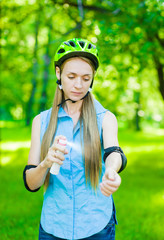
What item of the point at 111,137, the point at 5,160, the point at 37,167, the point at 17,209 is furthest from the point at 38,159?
the point at 5,160

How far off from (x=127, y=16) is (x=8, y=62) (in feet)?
28.1

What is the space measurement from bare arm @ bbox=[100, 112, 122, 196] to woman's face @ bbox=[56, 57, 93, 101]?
282 millimetres

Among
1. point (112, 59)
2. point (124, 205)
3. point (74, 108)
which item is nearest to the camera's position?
point (74, 108)

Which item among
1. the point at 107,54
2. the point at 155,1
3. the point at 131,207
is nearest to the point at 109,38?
the point at 107,54

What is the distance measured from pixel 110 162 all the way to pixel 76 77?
2.38 ft

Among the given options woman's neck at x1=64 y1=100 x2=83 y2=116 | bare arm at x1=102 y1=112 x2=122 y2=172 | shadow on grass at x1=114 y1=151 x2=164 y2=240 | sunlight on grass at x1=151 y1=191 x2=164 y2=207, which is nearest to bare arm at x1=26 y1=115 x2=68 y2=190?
woman's neck at x1=64 y1=100 x2=83 y2=116

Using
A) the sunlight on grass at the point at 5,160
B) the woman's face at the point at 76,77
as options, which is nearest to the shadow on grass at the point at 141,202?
the woman's face at the point at 76,77

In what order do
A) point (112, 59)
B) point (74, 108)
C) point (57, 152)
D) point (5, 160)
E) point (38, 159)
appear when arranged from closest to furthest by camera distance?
point (57, 152), point (38, 159), point (74, 108), point (112, 59), point (5, 160)

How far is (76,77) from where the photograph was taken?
250 cm

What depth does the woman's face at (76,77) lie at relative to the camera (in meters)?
2.48

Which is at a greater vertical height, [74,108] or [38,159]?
[74,108]

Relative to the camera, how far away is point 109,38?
7.09 metres

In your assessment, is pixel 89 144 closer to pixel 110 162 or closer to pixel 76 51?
pixel 110 162

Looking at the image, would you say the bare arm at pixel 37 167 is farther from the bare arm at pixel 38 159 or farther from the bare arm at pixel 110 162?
the bare arm at pixel 110 162
